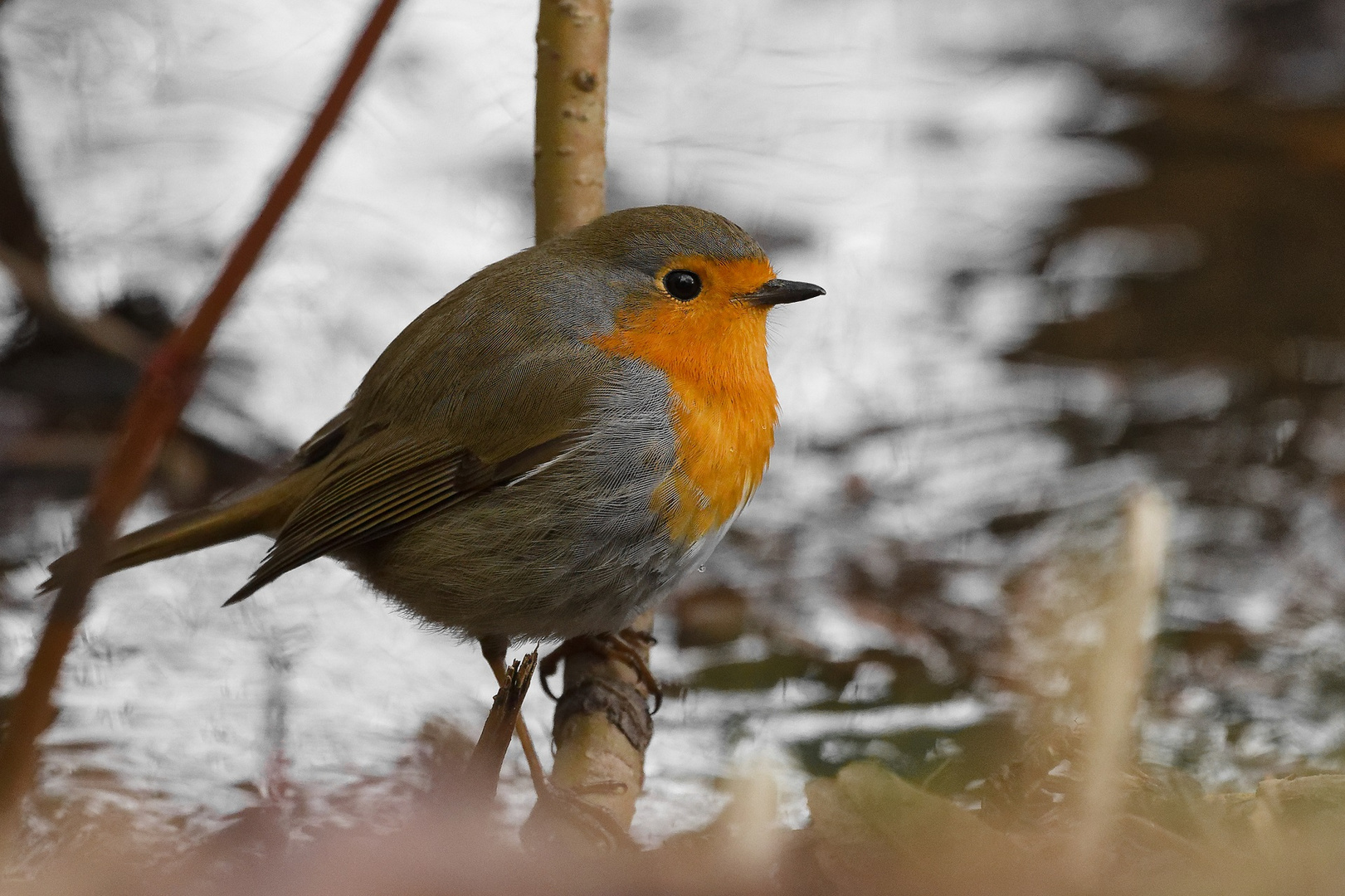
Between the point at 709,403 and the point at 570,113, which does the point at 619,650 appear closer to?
the point at 709,403

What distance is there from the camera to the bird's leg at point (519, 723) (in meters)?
2.06

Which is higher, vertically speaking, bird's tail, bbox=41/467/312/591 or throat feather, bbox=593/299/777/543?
throat feather, bbox=593/299/777/543

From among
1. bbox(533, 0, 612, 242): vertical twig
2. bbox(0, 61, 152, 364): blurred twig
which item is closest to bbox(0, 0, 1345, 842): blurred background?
bbox(0, 61, 152, 364): blurred twig

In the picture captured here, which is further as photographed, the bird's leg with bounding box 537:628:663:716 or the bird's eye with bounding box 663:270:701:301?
the bird's eye with bounding box 663:270:701:301

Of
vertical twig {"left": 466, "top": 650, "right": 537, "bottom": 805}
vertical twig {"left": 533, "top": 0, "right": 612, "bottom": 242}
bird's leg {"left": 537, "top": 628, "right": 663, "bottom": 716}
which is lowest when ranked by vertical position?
vertical twig {"left": 466, "top": 650, "right": 537, "bottom": 805}

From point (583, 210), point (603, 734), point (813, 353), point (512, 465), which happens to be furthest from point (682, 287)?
point (813, 353)

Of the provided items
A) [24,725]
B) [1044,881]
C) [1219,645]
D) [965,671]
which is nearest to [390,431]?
[965,671]

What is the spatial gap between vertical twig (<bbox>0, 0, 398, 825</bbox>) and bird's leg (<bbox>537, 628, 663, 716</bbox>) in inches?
72.9

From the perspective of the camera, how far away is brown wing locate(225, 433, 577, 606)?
252cm

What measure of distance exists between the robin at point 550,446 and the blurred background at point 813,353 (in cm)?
28

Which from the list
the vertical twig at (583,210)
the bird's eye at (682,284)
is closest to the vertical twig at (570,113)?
the vertical twig at (583,210)

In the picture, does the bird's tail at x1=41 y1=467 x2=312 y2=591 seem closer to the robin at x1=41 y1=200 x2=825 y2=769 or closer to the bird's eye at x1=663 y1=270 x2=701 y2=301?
the robin at x1=41 y1=200 x2=825 y2=769

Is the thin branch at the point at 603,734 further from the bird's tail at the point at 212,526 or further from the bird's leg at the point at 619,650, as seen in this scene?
the bird's tail at the point at 212,526

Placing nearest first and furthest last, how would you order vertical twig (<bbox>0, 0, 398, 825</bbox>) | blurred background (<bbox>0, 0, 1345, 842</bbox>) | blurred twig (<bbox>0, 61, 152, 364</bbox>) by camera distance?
vertical twig (<bbox>0, 0, 398, 825</bbox>) → blurred background (<bbox>0, 0, 1345, 842</bbox>) → blurred twig (<bbox>0, 61, 152, 364</bbox>)
